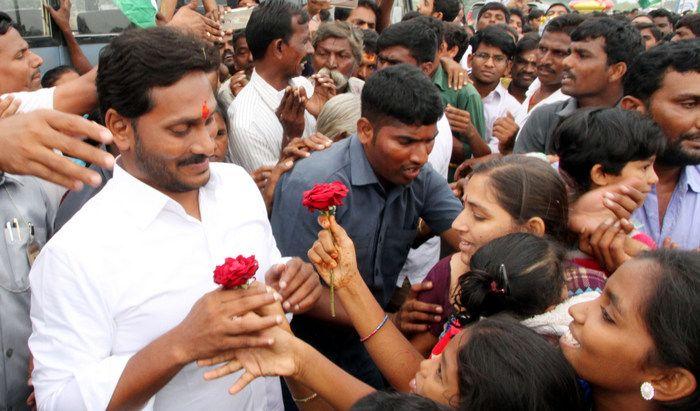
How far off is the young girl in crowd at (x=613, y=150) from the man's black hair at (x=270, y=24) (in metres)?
1.94

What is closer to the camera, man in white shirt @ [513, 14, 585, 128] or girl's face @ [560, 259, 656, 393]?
girl's face @ [560, 259, 656, 393]

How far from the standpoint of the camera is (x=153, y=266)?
1676mm

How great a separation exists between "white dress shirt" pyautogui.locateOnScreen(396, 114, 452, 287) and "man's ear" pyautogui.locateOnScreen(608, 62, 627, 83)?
114 centimetres

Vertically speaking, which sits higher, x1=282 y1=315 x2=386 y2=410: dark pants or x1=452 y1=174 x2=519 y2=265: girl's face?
x1=452 y1=174 x2=519 y2=265: girl's face

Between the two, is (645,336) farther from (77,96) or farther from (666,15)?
(666,15)

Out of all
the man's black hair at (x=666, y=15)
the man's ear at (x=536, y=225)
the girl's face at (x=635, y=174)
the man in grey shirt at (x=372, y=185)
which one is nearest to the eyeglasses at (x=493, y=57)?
the man in grey shirt at (x=372, y=185)

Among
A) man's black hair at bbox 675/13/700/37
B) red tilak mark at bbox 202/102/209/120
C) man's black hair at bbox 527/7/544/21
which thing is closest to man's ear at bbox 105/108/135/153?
red tilak mark at bbox 202/102/209/120

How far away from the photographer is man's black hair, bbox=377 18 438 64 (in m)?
4.28

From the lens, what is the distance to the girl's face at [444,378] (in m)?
1.53

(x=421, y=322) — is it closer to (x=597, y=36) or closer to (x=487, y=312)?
(x=487, y=312)

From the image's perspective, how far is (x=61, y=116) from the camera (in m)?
1.34

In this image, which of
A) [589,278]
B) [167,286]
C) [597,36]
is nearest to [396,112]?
[589,278]

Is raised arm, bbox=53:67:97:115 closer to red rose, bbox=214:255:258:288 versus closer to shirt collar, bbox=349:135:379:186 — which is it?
shirt collar, bbox=349:135:379:186

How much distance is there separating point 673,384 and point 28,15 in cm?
546
